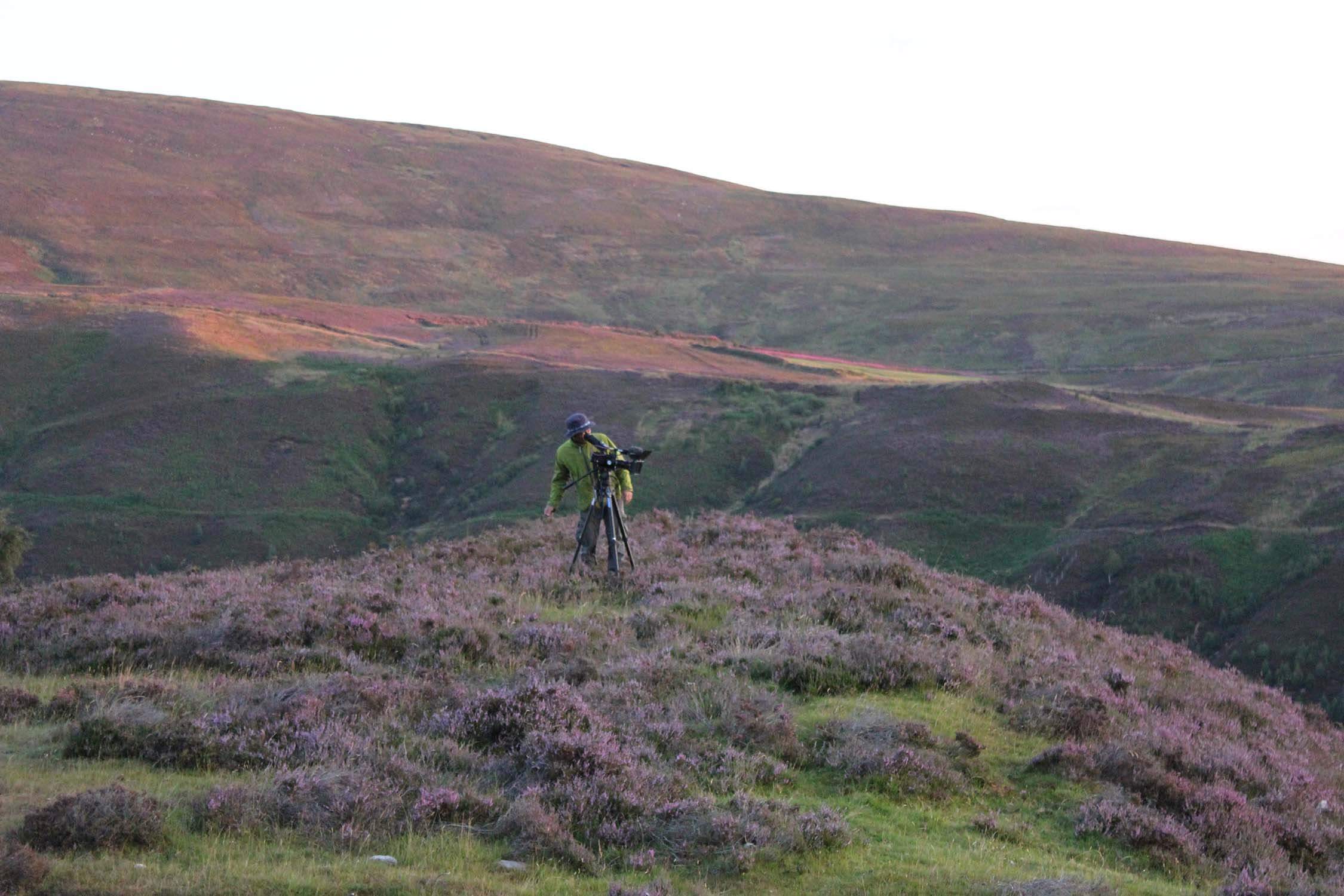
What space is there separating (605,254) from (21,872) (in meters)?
119

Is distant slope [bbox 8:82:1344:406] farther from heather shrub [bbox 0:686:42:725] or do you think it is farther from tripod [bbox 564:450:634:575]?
heather shrub [bbox 0:686:42:725]

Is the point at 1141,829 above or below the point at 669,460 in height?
above

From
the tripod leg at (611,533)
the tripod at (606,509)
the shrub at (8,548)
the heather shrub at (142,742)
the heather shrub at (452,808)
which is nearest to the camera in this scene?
the heather shrub at (452,808)

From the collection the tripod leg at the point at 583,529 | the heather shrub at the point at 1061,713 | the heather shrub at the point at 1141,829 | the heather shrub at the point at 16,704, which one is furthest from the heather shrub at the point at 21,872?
the tripod leg at the point at 583,529

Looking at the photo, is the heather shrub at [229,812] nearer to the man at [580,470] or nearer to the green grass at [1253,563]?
the man at [580,470]

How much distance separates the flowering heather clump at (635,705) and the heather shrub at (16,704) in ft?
0.78

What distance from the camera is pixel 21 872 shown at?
542 cm

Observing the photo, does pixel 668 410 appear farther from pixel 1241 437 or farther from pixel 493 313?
pixel 493 313

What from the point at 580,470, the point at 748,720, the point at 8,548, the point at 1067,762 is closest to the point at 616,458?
the point at 580,470

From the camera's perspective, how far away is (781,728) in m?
9.20

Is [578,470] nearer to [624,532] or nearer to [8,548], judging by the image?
[624,532]

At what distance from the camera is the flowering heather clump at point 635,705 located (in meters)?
7.27

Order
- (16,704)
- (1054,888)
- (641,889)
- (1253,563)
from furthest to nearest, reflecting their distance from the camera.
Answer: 1. (1253,563)
2. (16,704)
3. (1054,888)
4. (641,889)

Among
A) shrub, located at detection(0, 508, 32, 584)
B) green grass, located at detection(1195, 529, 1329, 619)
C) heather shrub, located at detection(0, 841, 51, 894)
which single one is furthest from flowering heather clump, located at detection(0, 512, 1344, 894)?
green grass, located at detection(1195, 529, 1329, 619)
